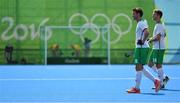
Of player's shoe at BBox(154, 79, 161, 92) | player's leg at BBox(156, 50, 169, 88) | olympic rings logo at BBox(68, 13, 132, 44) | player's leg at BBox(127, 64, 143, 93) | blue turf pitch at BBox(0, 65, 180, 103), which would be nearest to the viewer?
blue turf pitch at BBox(0, 65, 180, 103)

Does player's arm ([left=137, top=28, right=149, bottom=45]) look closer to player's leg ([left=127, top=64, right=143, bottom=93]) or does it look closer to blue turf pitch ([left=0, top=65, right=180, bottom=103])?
player's leg ([left=127, top=64, right=143, bottom=93])

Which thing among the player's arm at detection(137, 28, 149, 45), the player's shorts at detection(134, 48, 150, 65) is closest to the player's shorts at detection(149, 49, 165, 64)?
the player's shorts at detection(134, 48, 150, 65)

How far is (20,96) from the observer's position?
10.4 meters

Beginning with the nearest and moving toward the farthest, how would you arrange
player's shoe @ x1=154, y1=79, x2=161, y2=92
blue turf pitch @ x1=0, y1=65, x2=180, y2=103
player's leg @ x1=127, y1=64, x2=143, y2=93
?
blue turf pitch @ x1=0, y1=65, x2=180, y2=103 < player's leg @ x1=127, y1=64, x2=143, y2=93 < player's shoe @ x1=154, y1=79, x2=161, y2=92

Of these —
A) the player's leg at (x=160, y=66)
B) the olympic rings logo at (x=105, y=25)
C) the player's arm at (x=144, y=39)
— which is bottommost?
the player's leg at (x=160, y=66)

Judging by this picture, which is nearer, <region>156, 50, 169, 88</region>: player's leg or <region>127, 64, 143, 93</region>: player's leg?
<region>127, 64, 143, 93</region>: player's leg

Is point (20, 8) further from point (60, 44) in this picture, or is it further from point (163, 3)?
point (163, 3)

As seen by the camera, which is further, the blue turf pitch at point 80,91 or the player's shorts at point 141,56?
the player's shorts at point 141,56

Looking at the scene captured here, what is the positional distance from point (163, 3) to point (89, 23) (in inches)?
172

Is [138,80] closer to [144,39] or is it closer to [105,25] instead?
[144,39]

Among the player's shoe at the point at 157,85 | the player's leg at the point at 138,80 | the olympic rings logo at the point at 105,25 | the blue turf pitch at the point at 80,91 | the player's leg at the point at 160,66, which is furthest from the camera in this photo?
the olympic rings logo at the point at 105,25

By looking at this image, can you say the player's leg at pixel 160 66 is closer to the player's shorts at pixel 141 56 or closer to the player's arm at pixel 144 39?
the player's shorts at pixel 141 56

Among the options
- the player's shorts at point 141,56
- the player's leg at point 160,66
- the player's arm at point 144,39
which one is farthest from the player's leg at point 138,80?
the player's leg at point 160,66

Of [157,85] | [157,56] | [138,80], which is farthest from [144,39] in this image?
[157,56]
